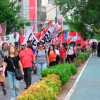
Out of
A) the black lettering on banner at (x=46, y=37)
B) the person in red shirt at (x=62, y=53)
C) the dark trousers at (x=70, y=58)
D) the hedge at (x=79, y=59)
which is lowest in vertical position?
the hedge at (x=79, y=59)

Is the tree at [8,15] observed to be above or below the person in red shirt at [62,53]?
above

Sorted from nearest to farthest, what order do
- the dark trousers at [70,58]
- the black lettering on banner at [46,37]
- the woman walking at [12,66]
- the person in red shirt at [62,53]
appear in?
the woman walking at [12,66] → the black lettering on banner at [46,37] → the person in red shirt at [62,53] → the dark trousers at [70,58]

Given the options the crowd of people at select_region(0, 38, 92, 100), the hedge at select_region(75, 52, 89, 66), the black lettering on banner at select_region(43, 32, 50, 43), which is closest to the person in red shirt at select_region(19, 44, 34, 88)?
the crowd of people at select_region(0, 38, 92, 100)

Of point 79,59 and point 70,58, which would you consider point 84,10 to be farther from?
point 79,59

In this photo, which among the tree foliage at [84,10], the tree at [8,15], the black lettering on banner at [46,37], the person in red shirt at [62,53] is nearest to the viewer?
the black lettering on banner at [46,37]

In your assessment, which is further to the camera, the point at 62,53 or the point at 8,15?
the point at 8,15

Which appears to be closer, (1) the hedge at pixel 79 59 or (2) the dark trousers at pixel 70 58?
(2) the dark trousers at pixel 70 58

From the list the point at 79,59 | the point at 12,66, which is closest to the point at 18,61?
the point at 12,66

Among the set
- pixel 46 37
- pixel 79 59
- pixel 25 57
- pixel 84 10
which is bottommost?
pixel 79 59

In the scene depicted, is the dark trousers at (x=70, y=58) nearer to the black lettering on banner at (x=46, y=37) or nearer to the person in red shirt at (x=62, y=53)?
the person in red shirt at (x=62, y=53)

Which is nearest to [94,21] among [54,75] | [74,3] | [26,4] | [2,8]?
[74,3]

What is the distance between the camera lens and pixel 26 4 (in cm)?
7106

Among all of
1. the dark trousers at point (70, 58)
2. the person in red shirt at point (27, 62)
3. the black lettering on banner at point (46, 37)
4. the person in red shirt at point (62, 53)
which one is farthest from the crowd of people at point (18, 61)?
the dark trousers at point (70, 58)

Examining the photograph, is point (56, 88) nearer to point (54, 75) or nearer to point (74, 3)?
point (54, 75)
